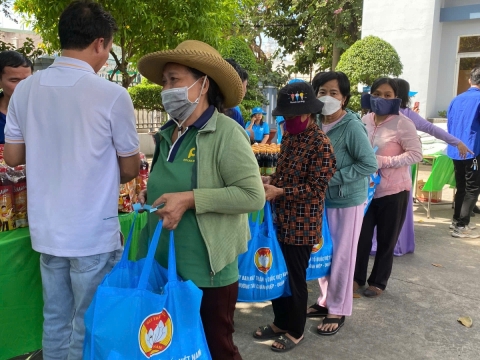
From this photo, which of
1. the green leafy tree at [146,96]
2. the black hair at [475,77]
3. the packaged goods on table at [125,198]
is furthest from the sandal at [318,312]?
the green leafy tree at [146,96]

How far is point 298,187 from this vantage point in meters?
2.60

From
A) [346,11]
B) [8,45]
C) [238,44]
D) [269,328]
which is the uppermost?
[346,11]

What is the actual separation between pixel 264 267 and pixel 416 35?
11.2 m

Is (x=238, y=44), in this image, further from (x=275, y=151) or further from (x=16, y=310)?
(x=16, y=310)

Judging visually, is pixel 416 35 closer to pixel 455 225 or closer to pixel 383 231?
pixel 455 225

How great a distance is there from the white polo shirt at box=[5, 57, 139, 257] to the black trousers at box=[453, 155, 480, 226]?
4943mm

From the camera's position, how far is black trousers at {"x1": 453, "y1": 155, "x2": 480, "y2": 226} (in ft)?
18.2

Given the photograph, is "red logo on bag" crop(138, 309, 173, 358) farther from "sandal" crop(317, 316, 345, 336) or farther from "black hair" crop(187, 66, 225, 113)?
"sandal" crop(317, 316, 345, 336)

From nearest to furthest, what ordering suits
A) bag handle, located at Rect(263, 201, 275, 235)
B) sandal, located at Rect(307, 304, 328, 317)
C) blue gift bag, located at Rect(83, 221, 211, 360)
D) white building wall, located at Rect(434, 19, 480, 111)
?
blue gift bag, located at Rect(83, 221, 211, 360) < bag handle, located at Rect(263, 201, 275, 235) < sandal, located at Rect(307, 304, 328, 317) < white building wall, located at Rect(434, 19, 480, 111)

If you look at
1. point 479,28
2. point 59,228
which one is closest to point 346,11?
point 479,28

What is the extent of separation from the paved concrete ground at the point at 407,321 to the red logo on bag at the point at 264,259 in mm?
587

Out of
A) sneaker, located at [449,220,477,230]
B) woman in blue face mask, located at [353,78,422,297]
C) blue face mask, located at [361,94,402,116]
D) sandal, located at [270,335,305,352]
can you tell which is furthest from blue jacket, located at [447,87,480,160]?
sandal, located at [270,335,305,352]

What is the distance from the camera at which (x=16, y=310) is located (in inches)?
94.2

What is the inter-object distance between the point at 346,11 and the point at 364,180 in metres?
14.1
